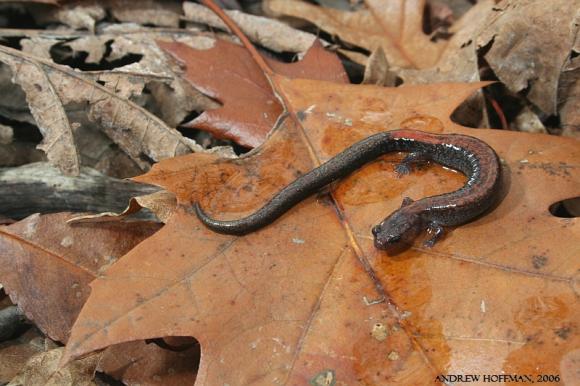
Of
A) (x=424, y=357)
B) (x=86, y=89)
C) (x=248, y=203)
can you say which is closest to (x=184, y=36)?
(x=86, y=89)

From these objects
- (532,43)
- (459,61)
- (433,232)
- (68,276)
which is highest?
(532,43)

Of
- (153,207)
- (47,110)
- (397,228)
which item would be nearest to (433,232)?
(397,228)

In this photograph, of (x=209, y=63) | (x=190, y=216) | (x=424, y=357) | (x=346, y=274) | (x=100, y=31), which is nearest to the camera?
(x=424, y=357)

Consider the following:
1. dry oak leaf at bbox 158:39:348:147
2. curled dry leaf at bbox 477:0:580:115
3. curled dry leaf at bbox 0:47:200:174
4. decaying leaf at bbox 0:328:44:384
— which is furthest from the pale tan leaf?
curled dry leaf at bbox 477:0:580:115

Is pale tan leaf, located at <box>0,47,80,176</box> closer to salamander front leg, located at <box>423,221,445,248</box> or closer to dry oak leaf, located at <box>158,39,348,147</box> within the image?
dry oak leaf, located at <box>158,39,348,147</box>

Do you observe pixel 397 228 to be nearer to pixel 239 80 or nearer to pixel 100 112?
pixel 239 80

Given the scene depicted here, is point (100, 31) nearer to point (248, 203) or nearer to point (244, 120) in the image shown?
point (244, 120)
